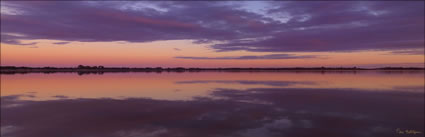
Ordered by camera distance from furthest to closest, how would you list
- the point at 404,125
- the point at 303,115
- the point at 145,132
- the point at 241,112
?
the point at 241,112 → the point at 303,115 → the point at 404,125 → the point at 145,132

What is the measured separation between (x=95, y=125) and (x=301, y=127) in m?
9.10

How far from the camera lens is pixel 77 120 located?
13.6 m

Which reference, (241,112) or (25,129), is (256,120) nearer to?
(241,112)

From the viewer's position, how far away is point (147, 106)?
58.6 ft

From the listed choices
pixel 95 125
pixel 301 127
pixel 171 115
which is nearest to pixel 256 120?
pixel 301 127

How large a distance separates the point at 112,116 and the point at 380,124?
42.2ft

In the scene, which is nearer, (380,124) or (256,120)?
(380,124)

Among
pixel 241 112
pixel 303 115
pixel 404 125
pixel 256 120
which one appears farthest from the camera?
pixel 241 112

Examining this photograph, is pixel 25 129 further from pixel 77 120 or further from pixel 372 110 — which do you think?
pixel 372 110

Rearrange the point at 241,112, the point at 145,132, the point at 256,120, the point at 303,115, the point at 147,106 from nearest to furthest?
the point at 145,132, the point at 256,120, the point at 303,115, the point at 241,112, the point at 147,106

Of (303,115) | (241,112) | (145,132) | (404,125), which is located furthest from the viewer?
(241,112)

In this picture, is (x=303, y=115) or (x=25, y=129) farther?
(x=303, y=115)

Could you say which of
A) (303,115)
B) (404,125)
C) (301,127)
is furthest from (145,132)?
(404,125)

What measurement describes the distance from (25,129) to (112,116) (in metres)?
3.90
